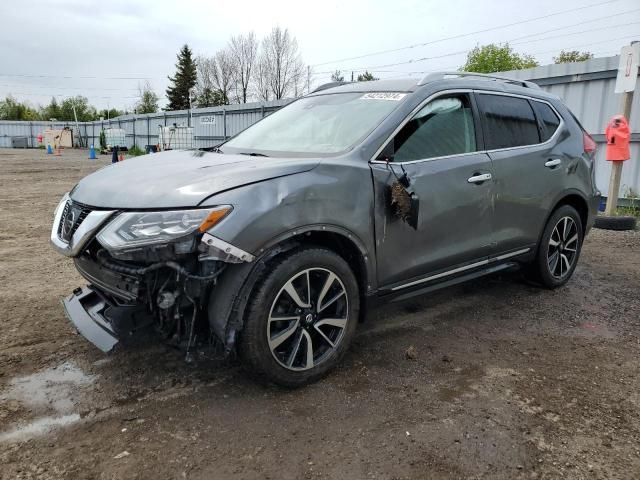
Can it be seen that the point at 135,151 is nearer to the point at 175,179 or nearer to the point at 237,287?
the point at 175,179

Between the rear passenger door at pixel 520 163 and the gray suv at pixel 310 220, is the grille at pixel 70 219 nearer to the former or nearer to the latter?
the gray suv at pixel 310 220

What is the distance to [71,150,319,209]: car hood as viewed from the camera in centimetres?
258

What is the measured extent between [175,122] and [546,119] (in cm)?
2657

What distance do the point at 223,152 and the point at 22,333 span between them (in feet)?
6.42

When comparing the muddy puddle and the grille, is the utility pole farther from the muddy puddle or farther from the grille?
the muddy puddle

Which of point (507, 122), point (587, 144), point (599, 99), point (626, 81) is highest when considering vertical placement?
point (626, 81)

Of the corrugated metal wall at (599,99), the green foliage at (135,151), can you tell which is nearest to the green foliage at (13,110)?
the green foliage at (135,151)

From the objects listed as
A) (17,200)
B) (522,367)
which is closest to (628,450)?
(522,367)

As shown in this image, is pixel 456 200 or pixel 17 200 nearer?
pixel 456 200

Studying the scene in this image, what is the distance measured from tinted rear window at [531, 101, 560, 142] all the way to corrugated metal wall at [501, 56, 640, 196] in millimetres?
4868

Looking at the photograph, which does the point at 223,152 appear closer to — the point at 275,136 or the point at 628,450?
the point at 275,136

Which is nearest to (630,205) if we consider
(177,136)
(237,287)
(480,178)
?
(480,178)

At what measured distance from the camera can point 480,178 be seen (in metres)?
3.68

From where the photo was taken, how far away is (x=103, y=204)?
106 inches
